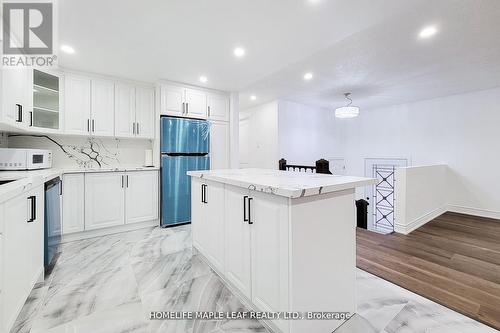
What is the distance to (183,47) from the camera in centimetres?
253

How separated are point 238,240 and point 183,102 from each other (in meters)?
2.82

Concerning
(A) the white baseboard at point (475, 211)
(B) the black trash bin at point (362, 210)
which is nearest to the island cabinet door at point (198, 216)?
(B) the black trash bin at point (362, 210)

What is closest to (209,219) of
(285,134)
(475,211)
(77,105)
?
(77,105)

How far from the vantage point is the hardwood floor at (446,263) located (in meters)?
1.64

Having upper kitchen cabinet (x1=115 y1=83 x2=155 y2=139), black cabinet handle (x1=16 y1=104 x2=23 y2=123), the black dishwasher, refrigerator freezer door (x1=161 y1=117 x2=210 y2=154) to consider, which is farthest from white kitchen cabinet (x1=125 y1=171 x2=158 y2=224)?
black cabinet handle (x1=16 y1=104 x2=23 y2=123)

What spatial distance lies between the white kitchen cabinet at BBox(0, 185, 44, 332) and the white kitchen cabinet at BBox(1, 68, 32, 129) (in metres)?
0.78

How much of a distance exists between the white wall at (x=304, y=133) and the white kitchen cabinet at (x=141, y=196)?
286cm

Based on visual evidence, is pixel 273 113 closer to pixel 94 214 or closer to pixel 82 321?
pixel 94 214

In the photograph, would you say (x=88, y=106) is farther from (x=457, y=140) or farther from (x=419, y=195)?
(x=457, y=140)

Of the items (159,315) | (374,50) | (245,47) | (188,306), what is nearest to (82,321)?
(159,315)

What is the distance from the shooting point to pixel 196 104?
377cm

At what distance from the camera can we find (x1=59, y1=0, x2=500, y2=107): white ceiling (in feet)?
6.16

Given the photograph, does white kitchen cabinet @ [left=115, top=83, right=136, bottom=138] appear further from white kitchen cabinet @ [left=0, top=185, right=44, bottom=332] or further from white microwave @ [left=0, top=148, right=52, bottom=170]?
white kitchen cabinet @ [left=0, top=185, right=44, bottom=332]

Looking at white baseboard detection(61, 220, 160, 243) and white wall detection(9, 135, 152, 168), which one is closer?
white baseboard detection(61, 220, 160, 243)
